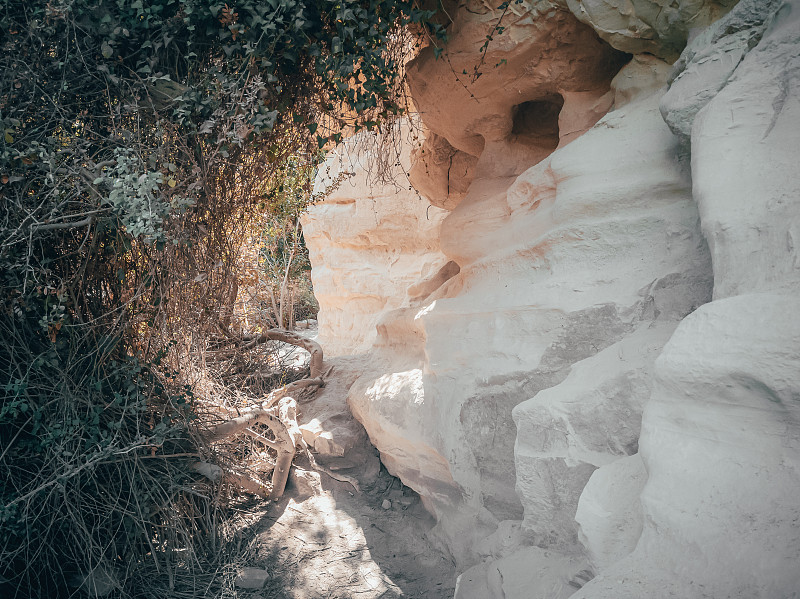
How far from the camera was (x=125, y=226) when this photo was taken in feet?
8.90

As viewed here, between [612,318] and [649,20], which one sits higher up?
[649,20]

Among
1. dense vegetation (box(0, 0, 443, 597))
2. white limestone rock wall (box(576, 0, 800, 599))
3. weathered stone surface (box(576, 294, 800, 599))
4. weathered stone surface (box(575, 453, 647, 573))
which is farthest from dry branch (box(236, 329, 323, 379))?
weathered stone surface (box(576, 294, 800, 599))

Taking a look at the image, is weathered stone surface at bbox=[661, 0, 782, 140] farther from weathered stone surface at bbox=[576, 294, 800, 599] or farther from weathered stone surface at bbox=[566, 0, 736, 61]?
weathered stone surface at bbox=[576, 294, 800, 599]

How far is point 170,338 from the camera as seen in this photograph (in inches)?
133

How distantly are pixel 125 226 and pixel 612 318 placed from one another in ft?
7.65

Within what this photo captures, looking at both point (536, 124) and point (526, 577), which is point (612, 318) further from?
point (536, 124)

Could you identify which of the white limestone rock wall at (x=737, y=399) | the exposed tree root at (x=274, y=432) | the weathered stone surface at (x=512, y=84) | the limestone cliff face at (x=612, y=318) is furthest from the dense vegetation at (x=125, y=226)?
the white limestone rock wall at (x=737, y=399)

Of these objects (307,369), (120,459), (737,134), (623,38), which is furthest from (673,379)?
(307,369)

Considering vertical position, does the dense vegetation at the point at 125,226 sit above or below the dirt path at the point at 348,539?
above

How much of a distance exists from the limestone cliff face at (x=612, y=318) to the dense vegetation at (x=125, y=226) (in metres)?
1.16

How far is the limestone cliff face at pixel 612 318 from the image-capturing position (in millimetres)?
1545

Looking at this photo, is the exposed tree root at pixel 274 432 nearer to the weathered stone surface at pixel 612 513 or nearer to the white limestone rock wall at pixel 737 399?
the weathered stone surface at pixel 612 513

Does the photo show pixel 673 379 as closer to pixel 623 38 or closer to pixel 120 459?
pixel 623 38

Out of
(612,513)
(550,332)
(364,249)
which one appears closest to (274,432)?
(550,332)
